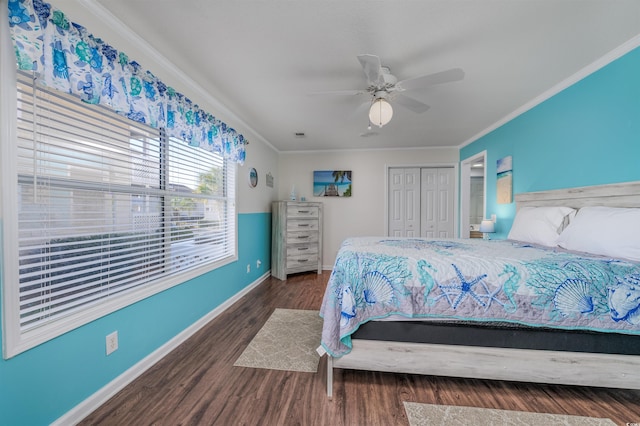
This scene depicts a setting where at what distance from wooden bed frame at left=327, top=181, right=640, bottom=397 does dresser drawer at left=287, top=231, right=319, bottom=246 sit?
2.71 metres

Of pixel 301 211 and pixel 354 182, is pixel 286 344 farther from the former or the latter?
pixel 354 182

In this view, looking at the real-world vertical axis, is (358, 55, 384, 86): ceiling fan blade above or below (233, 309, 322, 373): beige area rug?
above

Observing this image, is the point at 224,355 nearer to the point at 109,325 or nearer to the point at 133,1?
the point at 109,325

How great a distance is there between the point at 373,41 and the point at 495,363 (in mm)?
2249

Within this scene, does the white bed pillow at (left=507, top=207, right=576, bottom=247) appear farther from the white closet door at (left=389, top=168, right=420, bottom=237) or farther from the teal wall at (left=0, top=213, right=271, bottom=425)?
the teal wall at (left=0, top=213, right=271, bottom=425)

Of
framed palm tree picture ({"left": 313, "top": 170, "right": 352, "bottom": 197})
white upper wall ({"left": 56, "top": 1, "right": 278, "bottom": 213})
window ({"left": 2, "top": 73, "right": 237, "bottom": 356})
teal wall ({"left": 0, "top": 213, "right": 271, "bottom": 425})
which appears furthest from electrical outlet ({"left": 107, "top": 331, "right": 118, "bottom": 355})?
framed palm tree picture ({"left": 313, "top": 170, "right": 352, "bottom": 197})

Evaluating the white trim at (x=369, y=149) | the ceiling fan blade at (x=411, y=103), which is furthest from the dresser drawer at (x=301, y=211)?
the ceiling fan blade at (x=411, y=103)

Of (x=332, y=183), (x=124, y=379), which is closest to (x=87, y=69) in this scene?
(x=124, y=379)

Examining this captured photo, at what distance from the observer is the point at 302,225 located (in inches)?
169

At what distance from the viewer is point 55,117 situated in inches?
49.8

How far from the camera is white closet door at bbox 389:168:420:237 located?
4.71 metres

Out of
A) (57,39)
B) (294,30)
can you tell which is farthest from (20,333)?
(294,30)

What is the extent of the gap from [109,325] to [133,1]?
1.93 meters

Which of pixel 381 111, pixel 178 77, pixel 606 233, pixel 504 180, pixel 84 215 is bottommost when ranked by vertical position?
pixel 606 233
